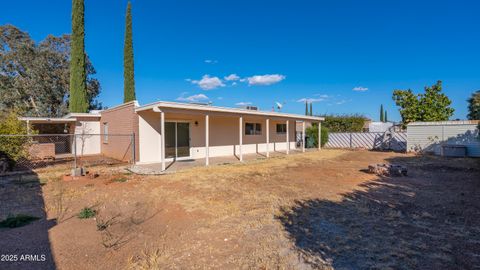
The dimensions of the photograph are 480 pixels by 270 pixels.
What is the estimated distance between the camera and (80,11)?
18500 millimetres

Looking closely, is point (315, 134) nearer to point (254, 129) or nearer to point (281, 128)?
point (281, 128)

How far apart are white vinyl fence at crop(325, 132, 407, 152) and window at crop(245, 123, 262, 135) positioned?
28.0 ft

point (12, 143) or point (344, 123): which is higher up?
point (344, 123)

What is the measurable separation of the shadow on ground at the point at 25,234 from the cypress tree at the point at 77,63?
13768 millimetres

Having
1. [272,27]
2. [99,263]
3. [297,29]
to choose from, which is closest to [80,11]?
[272,27]

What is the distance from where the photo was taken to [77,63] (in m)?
18.2

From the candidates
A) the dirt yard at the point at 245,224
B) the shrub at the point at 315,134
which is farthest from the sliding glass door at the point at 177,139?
the shrub at the point at 315,134

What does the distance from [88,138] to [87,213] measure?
1157 centimetres

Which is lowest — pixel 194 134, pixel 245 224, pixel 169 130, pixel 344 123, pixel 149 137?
pixel 245 224

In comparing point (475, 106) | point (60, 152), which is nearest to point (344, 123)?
point (475, 106)

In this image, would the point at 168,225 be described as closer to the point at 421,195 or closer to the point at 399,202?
the point at 399,202

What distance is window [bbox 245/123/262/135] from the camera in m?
15.4

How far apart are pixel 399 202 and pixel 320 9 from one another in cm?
1379

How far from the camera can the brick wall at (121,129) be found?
35.3ft
